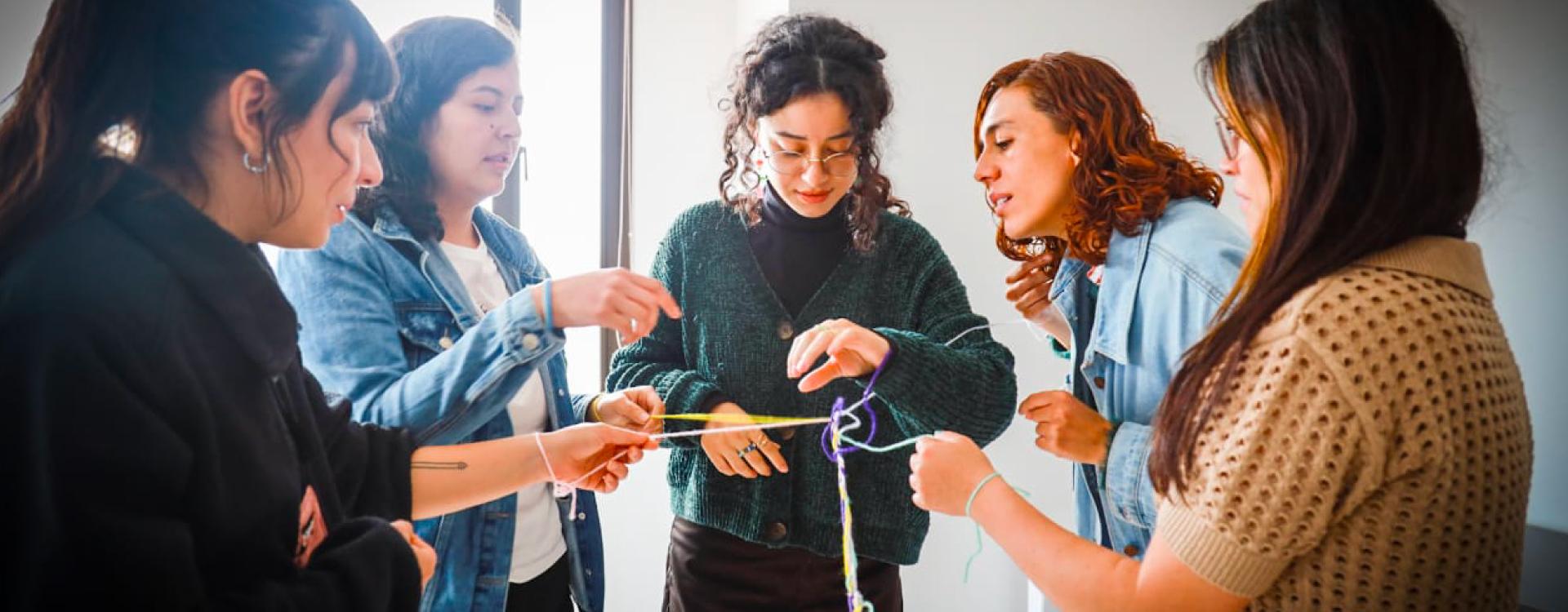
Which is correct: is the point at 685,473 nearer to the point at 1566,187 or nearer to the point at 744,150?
the point at 744,150

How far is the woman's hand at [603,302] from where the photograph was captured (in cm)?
119

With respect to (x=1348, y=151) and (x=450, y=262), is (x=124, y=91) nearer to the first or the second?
(x=450, y=262)

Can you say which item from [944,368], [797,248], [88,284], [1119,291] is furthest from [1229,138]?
[88,284]

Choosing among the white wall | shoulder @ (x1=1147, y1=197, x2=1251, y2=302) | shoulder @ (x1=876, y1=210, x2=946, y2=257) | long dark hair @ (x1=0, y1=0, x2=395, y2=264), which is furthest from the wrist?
the white wall

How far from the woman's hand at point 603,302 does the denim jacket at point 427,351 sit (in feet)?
0.10

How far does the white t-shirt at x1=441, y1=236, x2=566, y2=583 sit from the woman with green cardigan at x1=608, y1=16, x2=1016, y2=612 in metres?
0.22

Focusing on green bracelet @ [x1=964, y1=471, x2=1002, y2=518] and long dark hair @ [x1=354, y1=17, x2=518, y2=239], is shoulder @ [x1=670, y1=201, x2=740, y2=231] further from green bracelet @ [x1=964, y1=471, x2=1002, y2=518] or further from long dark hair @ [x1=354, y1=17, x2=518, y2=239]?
green bracelet @ [x1=964, y1=471, x2=1002, y2=518]

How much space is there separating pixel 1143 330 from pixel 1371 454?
0.49 meters

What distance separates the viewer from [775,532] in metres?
1.53

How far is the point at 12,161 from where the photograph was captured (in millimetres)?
711

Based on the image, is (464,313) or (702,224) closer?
(464,313)

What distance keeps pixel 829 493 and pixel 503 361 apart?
65cm

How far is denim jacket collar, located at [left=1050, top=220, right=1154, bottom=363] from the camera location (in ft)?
4.34

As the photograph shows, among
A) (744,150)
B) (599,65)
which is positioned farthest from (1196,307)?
(599,65)
